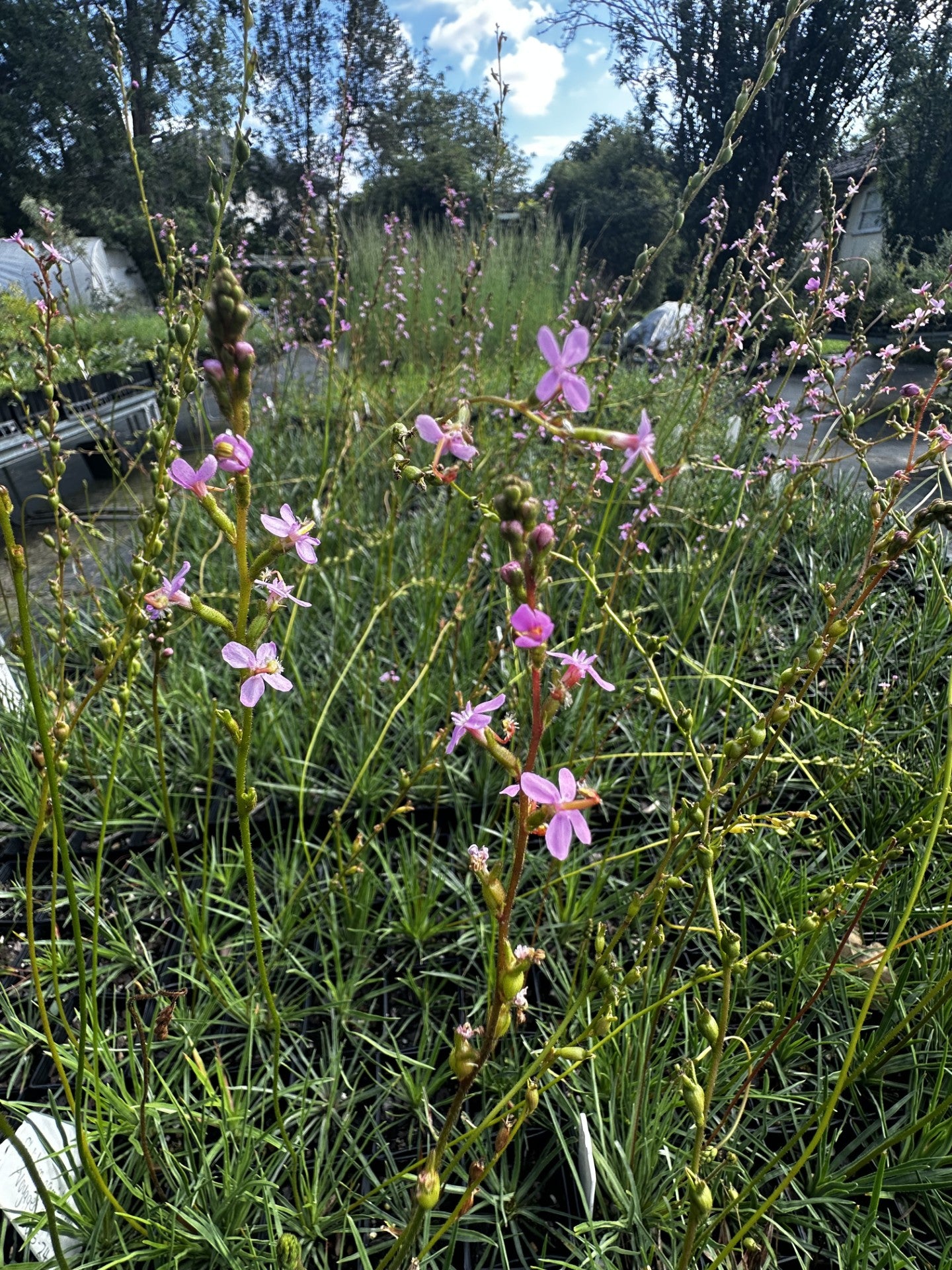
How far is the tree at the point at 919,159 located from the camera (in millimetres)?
4578

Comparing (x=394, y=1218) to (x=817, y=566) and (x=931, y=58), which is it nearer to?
(x=817, y=566)

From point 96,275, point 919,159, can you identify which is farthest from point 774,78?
point 96,275

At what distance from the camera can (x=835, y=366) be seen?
1.64m

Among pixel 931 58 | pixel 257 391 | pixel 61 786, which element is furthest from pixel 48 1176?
pixel 931 58

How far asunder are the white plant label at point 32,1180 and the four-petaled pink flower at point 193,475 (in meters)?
0.89

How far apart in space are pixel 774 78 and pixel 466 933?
6507 millimetres

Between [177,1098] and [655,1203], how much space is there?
839 mm

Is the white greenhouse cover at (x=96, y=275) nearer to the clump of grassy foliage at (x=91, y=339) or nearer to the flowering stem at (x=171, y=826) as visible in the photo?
the clump of grassy foliage at (x=91, y=339)

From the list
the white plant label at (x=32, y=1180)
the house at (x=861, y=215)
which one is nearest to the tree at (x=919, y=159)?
the house at (x=861, y=215)

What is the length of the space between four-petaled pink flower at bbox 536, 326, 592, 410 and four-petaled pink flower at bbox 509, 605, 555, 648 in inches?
5.0

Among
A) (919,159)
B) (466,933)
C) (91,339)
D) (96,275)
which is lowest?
(466,933)

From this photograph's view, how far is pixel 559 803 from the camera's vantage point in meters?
0.48

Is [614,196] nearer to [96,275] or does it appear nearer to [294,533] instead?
[96,275]

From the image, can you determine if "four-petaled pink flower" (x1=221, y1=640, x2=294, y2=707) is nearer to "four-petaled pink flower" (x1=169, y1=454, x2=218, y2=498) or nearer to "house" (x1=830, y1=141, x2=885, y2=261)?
"four-petaled pink flower" (x1=169, y1=454, x2=218, y2=498)
